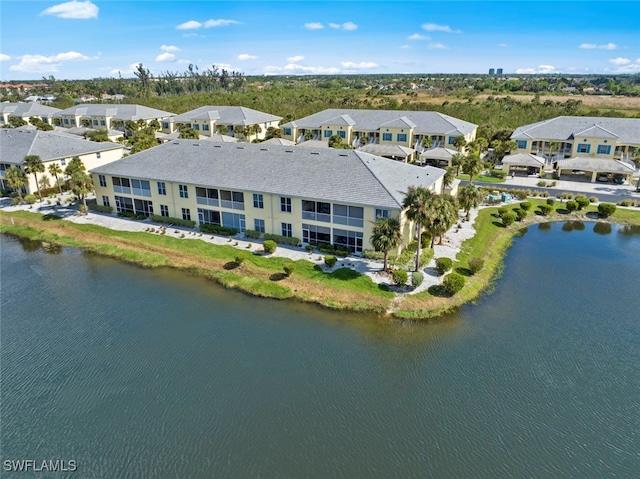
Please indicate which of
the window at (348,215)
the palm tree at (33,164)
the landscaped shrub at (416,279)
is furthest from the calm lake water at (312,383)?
the palm tree at (33,164)

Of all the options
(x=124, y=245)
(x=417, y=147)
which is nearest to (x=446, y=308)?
(x=124, y=245)

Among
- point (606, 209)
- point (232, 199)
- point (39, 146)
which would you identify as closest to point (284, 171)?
point (232, 199)

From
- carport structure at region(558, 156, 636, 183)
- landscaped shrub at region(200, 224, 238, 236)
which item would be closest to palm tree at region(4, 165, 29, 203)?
landscaped shrub at region(200, 224, 238, 236)

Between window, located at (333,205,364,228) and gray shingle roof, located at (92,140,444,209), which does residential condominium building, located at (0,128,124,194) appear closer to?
gray shingle roof, located at (92,140,444,209)

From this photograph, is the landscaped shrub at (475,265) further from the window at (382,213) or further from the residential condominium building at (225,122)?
the residential condominium building at (225,122)

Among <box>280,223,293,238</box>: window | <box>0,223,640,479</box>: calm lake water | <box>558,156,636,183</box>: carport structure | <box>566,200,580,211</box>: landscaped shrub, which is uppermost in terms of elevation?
<box>558,156,636,183</box>: carport structure

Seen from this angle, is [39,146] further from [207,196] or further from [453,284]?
[453,284]

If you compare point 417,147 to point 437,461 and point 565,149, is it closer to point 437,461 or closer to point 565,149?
point 565,149
